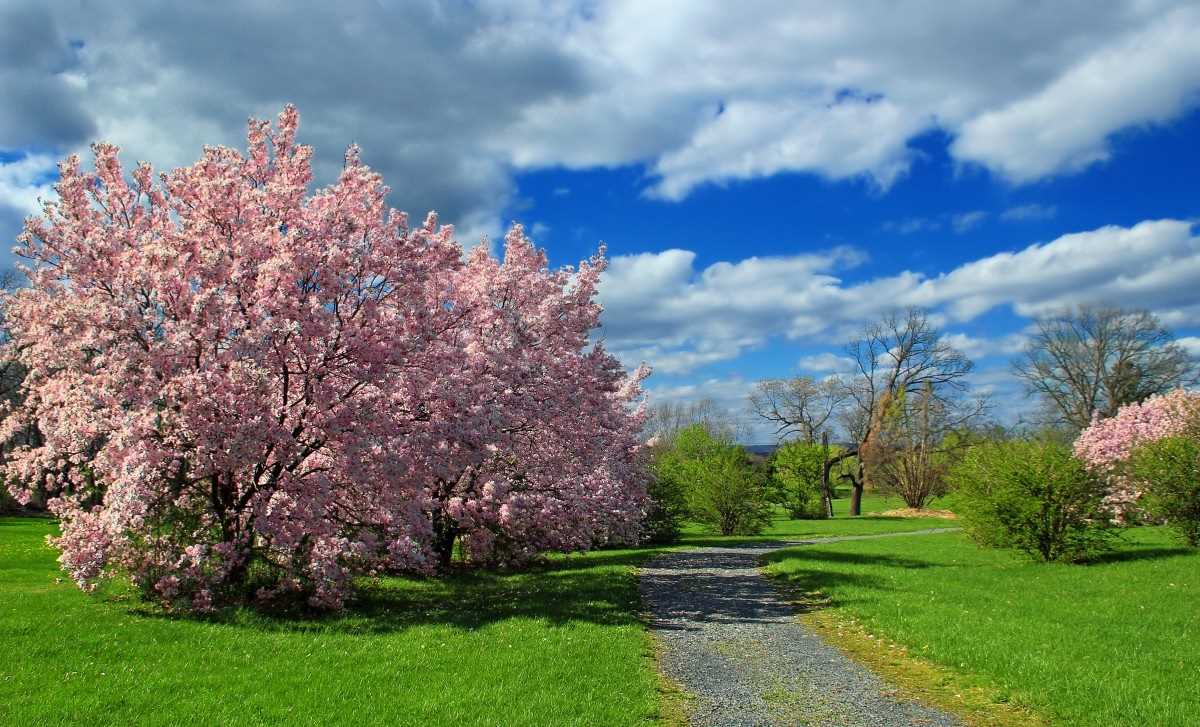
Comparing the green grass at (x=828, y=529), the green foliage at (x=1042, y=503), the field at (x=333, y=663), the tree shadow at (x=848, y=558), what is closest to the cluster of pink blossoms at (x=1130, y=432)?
the green foliage at (x=1042, y=503)

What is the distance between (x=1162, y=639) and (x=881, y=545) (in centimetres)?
1854

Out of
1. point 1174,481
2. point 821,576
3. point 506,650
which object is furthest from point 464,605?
point 1174,481

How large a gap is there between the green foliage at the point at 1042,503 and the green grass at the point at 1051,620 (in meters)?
0.78

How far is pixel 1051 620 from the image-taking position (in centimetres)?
1131

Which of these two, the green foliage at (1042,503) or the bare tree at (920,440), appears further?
the bare tree at (920,440)

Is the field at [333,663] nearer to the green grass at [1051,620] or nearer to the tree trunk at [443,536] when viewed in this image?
the green grass at [1051,620]

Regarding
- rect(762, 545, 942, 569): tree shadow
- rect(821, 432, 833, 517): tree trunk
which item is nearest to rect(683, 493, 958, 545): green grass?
rect(821, 432, 833, 517): tree trunk

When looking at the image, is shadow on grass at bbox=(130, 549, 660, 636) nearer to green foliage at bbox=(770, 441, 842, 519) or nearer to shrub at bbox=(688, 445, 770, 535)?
shrub at bbox=(688, 445, 770, 535)

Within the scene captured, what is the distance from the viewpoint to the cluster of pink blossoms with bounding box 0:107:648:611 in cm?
1085

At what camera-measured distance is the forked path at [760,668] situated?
705 centimetres

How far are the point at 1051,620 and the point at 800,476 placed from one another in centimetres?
4789

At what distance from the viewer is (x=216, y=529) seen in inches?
495

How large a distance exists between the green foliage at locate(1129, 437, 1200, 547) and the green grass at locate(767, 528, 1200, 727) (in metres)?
0.91

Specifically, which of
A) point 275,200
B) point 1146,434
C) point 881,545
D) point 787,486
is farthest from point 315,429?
point 787,486
